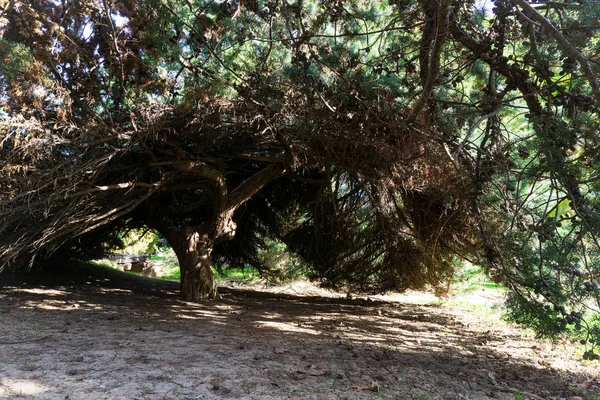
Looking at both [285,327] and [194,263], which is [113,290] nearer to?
[194,263]

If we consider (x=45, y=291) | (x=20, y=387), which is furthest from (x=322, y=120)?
(x=45, y=291)

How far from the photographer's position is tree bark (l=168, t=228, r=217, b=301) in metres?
7.57

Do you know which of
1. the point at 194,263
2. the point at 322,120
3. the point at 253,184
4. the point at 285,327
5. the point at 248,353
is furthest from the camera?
the point at 253,184

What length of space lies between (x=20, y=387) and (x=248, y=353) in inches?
74.6

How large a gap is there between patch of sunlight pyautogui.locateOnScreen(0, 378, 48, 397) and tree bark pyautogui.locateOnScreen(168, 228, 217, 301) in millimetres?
4423

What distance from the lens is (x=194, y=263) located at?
757cm

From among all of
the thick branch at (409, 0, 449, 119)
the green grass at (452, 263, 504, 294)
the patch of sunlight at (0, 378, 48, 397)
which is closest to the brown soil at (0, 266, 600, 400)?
the patch of sunlight at (0, 378, 48, 397)

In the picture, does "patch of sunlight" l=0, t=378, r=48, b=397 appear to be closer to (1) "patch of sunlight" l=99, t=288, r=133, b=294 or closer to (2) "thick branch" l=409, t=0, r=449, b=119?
(2) "thick branch" l=409, t=0, r=449, b=119

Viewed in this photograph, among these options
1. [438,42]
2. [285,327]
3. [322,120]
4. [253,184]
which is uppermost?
[438,42]

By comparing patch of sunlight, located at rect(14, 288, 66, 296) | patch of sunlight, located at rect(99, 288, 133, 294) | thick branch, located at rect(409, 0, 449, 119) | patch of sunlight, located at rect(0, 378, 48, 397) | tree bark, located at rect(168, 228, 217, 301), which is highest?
thick branch, located at rect(409, 0, 449, 119)

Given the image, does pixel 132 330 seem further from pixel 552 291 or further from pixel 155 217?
pixel 552 291

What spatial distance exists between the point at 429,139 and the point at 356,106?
0.90m

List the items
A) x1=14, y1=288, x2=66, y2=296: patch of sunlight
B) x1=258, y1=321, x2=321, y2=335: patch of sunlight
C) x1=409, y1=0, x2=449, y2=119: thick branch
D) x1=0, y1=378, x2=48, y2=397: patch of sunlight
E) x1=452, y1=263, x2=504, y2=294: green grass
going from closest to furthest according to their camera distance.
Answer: x1=0, y1=378, x2=48, y2=397: patch of sunlight → x1=409, y1=0, x2=449, y2=119: thick branch → x1=258, y1=321, x2=321, y2=335: patch of sunlight → x1=14, y1=288, x2=66, y2=296: patch of sunlight → x1=452, y1=263, x2=504, y2=294: green grass

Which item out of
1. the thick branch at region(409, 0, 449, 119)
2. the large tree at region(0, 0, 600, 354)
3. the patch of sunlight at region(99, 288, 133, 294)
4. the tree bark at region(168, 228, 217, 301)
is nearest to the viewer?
the thick branch at region(409, 0, 449, 119)
